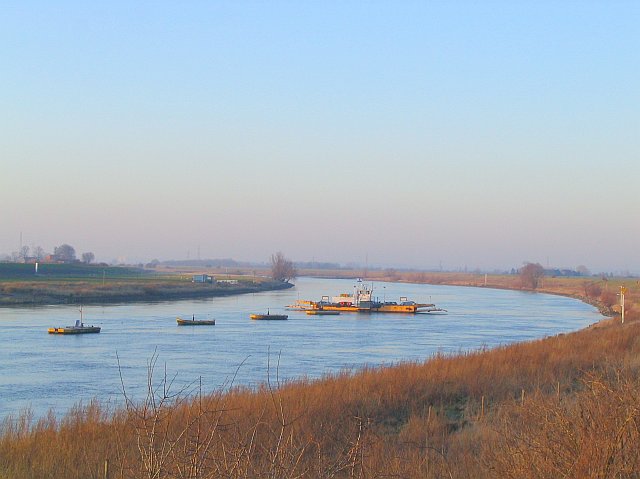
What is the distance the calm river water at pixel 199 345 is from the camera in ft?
81.9

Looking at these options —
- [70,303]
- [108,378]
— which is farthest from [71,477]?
[70,303]

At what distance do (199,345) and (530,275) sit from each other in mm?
129239

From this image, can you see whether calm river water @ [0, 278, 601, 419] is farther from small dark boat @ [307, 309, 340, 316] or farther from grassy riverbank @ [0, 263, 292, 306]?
A: grassy riverbank @ [0, 263, 292, 306]

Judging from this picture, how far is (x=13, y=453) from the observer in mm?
11086

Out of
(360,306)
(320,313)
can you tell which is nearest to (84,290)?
(320,313)

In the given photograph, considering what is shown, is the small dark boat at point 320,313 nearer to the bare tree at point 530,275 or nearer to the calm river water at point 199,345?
the calm river water at point 199,345

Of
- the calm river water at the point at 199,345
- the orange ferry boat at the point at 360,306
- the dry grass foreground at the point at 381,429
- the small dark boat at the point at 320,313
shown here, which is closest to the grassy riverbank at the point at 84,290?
the calm river water at the point at 199,345

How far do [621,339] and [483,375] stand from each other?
12151mm

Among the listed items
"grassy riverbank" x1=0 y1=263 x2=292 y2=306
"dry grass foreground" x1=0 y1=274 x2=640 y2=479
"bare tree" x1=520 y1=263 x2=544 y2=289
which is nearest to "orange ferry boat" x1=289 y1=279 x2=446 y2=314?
"grassy riverbank" x1=0 y1=263 x2=292 y2=306

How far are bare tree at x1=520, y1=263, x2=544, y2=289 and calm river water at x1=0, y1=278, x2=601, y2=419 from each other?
85.0 m

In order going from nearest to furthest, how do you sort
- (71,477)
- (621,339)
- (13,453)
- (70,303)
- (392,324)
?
(71,477) < (13,453) < (621,339) < (392,324) < (70,303)

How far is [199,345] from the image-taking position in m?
39.4

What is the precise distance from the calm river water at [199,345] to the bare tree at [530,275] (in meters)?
85.0

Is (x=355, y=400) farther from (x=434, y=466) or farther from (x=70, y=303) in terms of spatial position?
(x=70, y=303)
